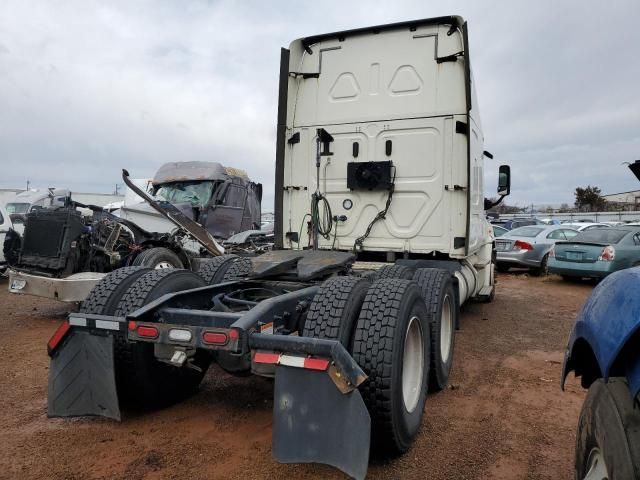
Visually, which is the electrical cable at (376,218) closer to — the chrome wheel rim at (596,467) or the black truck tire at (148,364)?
the black truck tire at (148,364)

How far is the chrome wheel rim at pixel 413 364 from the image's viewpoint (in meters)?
3.42

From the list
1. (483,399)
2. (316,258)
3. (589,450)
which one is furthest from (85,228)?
(589,450)

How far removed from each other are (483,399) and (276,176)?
11.6 feet

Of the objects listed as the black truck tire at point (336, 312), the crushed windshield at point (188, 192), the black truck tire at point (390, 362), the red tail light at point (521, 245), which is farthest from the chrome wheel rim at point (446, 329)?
the red tail light at point (521, 245)

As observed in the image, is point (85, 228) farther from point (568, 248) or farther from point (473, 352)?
point (568, 248)

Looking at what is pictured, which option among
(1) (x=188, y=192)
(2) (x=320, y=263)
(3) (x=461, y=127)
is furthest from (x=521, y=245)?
(2) (x=320, y=263)

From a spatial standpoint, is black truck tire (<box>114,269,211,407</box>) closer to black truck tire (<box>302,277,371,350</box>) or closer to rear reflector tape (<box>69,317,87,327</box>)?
Answer: rear reflector tape (<box>69,317,87,327</box>)

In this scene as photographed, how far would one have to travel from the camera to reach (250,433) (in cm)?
353

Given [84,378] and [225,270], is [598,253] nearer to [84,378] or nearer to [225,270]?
[225,270]

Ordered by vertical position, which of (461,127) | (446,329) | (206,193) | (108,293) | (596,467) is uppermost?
(461,127)

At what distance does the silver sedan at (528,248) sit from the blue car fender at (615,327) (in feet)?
41.4

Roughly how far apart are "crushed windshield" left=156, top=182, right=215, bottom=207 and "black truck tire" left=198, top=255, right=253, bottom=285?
5.66 meters

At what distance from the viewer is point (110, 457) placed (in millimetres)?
3154

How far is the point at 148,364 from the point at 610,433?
293 cm
